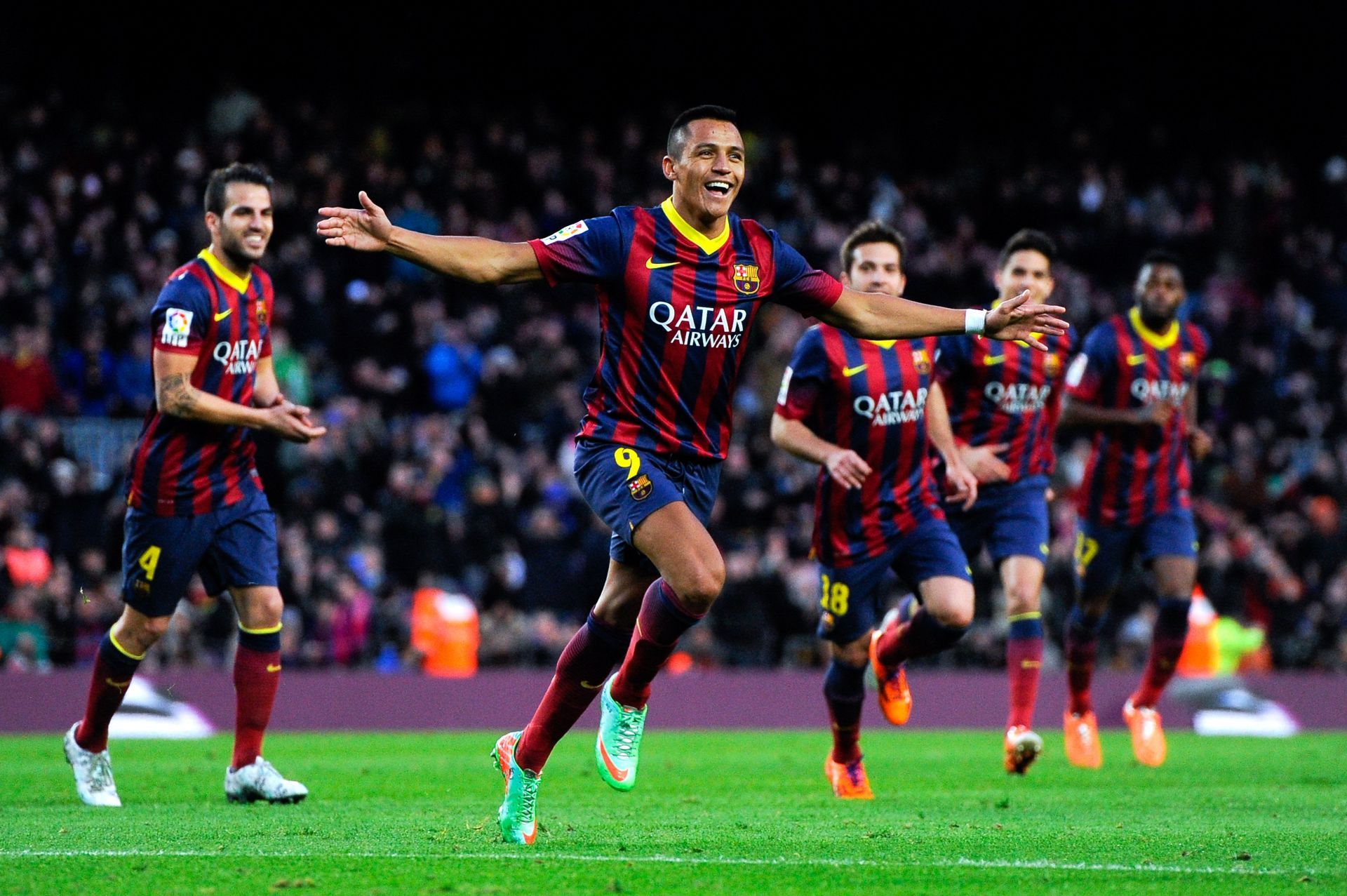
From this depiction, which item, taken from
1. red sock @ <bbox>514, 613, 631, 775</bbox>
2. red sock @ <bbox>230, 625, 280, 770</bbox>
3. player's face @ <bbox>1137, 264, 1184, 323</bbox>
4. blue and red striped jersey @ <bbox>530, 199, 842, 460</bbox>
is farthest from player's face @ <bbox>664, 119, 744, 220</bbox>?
player's face @ <bbox>1137, 264, 1184, 323</bbox>

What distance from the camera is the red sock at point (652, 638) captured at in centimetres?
618

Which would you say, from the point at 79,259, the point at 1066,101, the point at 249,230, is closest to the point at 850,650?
the point at 249,230

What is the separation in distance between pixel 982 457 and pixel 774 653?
7.40 m

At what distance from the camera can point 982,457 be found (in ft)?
32.3

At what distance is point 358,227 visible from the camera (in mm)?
5582

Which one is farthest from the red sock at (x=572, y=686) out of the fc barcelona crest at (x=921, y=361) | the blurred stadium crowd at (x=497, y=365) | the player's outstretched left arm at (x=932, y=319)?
the blurred stadium crowd at (x=497, y=365)

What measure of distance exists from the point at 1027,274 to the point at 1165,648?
2.49 meters

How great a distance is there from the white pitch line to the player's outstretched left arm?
6.21 ft

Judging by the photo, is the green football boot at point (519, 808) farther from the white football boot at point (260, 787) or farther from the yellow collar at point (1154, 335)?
the yellow collar at point (1154, 335)

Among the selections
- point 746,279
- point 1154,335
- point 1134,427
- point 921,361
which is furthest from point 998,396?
point 746,279

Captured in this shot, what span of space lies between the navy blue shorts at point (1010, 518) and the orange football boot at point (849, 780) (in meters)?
1.93

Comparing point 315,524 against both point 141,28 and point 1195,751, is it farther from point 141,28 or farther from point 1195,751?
point 141,28

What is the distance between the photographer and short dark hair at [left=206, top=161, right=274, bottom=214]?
8070 mm

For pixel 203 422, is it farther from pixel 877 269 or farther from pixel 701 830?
pixel 877 269
